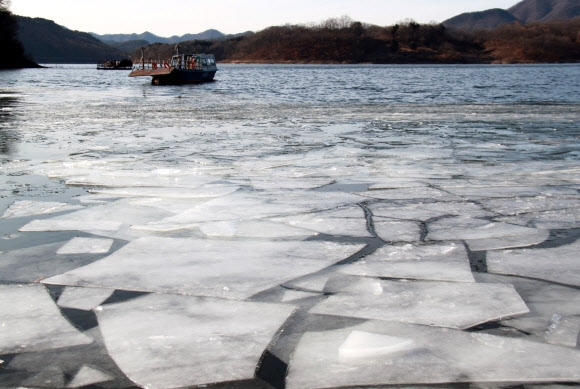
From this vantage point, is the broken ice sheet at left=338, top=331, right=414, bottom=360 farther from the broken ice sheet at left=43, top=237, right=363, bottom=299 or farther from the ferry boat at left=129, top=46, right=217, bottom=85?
the ferry boat at left=129, top=46, right=217, bottom=85

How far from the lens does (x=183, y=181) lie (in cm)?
502

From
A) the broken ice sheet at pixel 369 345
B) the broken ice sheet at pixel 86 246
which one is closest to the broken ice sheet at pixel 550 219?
the broken ice sheet at pixel 369 345

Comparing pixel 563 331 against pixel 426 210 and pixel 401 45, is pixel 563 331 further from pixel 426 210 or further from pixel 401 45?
pixel 401 45

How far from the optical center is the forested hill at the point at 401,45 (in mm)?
124875

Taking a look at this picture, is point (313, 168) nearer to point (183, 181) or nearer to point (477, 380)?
point (183, 181)

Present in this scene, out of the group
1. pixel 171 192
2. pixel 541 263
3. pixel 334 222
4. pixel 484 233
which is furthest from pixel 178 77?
pixel 541 263

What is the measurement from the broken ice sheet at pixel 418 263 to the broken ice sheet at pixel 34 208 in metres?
2.18

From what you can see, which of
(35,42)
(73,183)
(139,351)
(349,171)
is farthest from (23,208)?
(35,42)

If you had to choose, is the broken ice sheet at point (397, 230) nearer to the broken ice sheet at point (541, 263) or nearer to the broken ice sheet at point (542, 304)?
the broken ice sheet at point (541, 263)

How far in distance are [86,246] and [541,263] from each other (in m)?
2.37

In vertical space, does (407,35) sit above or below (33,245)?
above

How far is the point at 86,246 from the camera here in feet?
10.6

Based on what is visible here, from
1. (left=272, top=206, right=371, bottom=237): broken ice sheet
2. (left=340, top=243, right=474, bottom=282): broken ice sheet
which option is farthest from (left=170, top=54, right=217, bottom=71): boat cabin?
(left=340, top=243, right=474, bottom=282): broken ice sheet

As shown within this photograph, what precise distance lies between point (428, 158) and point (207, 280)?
4.16 metres
